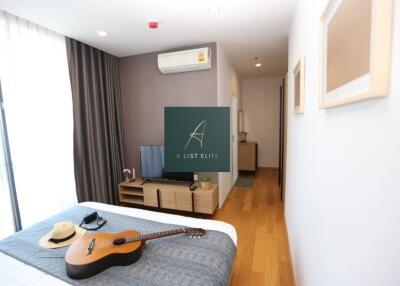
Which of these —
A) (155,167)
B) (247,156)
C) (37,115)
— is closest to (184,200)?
(155,167)

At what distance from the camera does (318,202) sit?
3.21 feet

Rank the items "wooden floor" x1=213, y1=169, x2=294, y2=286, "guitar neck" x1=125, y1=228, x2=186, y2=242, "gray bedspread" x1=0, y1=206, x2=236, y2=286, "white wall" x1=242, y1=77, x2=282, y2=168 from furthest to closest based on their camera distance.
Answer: "white wall" x1=242, y1=77, x2=282, y2=168, "wooden floor" x1=213, y1=169, x2=294, y2=286, "guitar neck" x1=125, y1=228, x2=186, y2=242, "gray bedspread" x1=0, y1=206, x2=236, y2=286

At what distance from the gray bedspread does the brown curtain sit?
4.09 ft

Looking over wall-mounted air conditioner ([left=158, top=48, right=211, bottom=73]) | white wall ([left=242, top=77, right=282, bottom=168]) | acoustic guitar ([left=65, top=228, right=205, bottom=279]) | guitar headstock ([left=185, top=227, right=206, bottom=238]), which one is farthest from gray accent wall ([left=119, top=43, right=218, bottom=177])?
white wall ([left=242, top=77, right=282, bottom=168])

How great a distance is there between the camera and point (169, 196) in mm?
2859

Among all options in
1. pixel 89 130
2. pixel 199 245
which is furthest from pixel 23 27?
pixel 199 245

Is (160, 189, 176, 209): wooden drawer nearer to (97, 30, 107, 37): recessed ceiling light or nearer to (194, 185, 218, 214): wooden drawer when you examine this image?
(194, 185, 218, 214): wooden drawer

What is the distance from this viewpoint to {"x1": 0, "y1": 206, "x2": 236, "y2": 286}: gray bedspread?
1.05 m

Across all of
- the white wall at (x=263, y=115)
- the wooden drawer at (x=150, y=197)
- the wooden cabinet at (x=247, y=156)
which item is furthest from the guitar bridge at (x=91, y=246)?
the white wall at (x=263, y=115)

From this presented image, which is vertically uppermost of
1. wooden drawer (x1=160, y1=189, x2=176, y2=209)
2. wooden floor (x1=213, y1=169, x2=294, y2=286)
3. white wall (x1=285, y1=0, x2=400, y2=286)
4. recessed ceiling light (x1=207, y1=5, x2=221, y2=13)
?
recessed ceiling light (x1=207, y1=5, x2=221, y2=13)

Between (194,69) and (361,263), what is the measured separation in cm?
271

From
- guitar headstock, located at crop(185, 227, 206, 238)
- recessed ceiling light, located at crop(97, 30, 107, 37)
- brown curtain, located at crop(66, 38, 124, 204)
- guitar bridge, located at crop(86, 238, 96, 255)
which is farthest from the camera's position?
brown curtain, located at crop(66, 38, 124, 204)

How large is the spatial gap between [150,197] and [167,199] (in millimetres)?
276

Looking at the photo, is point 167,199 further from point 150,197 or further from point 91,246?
point 91,246
